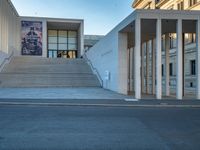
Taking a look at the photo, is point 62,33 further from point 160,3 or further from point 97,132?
point 97,132

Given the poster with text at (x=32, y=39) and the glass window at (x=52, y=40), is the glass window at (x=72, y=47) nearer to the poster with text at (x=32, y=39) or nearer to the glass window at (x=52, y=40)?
the glass window at (x=52, y=40)

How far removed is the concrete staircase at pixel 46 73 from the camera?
33.0m

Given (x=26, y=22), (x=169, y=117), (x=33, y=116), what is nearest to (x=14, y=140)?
(x=33, y=116)

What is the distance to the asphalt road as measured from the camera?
7.66m

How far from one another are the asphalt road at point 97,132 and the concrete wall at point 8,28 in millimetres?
29775

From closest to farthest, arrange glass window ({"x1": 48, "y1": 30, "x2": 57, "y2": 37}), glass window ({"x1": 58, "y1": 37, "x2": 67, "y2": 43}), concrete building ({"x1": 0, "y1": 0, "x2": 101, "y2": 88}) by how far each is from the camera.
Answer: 1. concrete building ({"x1": 0, "y1": 0, "x2": 101, "y2": 88})
2. glass window ({"x1": 48, "y1": 30, "x2": 57, "y2": 37})
3. glass window ({"x1": 58, "y1": 37, "x2": 67, "y2": 43})

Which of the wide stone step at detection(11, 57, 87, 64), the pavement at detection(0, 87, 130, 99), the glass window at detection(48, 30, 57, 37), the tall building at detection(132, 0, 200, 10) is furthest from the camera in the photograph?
the glass window at detection(48, 30, 57, 37)

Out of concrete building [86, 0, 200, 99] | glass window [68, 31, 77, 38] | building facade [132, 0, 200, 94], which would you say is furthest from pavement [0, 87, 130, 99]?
glass window [68, 31, 77, 38]

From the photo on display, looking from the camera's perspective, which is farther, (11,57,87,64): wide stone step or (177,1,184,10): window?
(177,1,184,10): window

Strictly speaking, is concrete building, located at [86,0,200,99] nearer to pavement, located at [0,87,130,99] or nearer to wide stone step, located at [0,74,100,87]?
wide stone step, located at [0,74,100,87]

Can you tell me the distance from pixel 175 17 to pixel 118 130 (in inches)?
500

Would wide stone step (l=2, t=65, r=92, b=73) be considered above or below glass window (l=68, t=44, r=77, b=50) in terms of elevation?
below

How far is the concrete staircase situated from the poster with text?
12.6m

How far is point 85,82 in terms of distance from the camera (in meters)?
34.1
